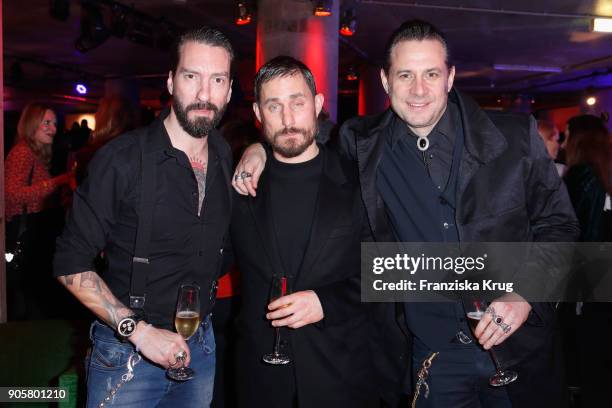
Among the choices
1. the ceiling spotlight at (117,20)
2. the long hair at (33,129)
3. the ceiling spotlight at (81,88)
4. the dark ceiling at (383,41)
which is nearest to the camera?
the long hair at (33,129)

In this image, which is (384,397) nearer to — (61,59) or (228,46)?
(228,46)

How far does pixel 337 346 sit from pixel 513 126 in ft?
3.72

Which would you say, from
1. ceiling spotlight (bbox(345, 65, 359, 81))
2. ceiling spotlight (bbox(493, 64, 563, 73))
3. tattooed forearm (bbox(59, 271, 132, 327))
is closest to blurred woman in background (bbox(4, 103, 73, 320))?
tattooed forearm (bbox(59, 271, 132, 327))

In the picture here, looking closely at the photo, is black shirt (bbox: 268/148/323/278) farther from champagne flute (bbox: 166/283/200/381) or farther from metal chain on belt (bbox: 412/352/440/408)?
metal chain on belt (bbox: 412/352/440/408)

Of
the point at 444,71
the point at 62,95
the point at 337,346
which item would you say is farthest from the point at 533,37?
the point at 62,95

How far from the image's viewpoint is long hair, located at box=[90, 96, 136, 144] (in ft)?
12.9

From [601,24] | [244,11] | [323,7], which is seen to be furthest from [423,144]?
[601,24]

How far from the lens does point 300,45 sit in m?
7.07

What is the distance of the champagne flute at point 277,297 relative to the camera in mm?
1995

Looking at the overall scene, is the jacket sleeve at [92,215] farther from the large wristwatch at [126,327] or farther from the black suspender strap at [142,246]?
the large wristwatch at [126,327]

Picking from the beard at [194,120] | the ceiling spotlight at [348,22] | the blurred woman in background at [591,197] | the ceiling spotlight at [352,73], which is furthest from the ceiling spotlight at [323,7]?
the ceiling spotlight at [352,73]

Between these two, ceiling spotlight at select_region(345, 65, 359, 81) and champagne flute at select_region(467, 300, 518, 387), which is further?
ceiling spotlight at select_region(345, 65, 359, 81)

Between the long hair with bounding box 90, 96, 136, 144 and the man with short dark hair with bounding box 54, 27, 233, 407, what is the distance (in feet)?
6.16

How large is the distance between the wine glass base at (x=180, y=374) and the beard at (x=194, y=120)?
0.87 meters
